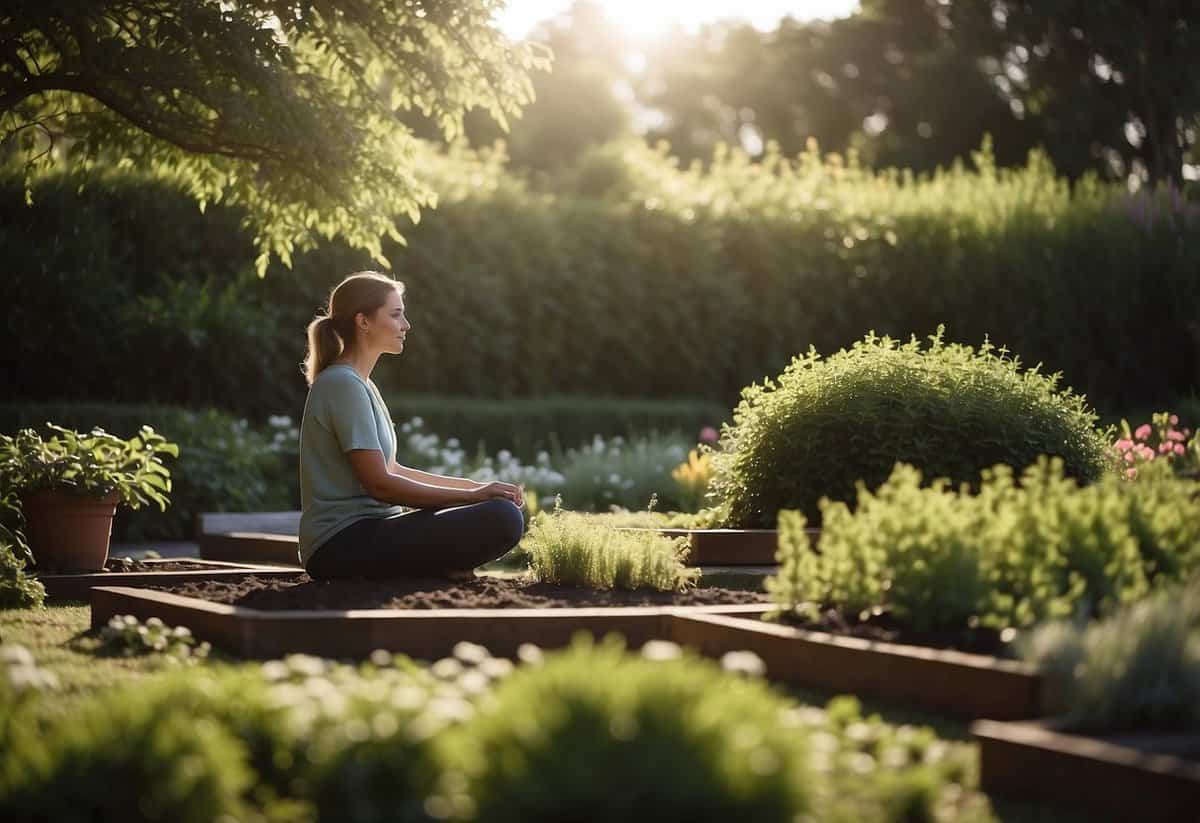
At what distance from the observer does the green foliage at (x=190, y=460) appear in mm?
11742

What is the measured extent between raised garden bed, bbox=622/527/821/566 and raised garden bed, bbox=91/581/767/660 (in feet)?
5.68

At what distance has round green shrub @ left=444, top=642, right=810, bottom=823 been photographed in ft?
8.46

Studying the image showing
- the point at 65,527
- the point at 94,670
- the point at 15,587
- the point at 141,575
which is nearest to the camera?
the point at 94,670

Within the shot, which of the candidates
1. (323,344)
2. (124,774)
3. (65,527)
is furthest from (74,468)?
(124,774)

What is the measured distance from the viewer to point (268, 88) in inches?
350

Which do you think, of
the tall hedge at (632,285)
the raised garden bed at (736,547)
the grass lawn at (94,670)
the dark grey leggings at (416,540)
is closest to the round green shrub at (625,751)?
the grass lawn at (94,670)

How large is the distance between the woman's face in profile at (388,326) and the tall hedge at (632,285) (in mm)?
7654

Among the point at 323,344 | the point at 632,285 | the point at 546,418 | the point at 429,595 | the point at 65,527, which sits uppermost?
the point at 632,285

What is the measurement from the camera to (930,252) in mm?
18188

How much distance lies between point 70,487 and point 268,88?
284cm

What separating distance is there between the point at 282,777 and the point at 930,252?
627 inches

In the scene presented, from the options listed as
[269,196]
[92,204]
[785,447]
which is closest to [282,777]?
[785,447]

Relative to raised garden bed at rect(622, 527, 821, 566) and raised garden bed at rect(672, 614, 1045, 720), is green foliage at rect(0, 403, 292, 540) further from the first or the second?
raised garden bed at rect(672, 614, 1045, 720)

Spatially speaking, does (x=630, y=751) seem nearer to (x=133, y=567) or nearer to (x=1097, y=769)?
(x=1097, y=769)
